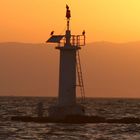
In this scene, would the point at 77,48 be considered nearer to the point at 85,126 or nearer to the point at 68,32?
the point at 68,32

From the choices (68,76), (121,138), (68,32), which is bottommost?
(121,138)

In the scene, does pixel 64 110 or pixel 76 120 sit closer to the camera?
pixel 76 120

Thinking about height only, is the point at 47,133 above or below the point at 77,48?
below

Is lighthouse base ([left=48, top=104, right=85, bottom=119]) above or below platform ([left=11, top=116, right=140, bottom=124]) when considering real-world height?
above

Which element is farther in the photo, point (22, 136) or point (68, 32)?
point (68, 32)

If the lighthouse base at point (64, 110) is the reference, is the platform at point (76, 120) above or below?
below

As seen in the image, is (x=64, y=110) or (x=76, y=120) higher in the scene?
(x=64, y=110)

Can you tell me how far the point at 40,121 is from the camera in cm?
5488

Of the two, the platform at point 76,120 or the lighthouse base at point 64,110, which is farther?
the lighthouse base at point 64,110

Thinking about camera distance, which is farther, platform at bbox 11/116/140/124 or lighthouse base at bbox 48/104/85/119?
lighthouse base at bbox 48/104/85/119

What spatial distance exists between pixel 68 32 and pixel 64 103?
5652mm

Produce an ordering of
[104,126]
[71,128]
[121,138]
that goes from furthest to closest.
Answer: [104,126] < [71,128] < [121,138]

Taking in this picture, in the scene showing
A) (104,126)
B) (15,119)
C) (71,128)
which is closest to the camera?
(71,128)

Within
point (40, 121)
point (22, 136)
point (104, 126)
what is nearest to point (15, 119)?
point (40, 121)
